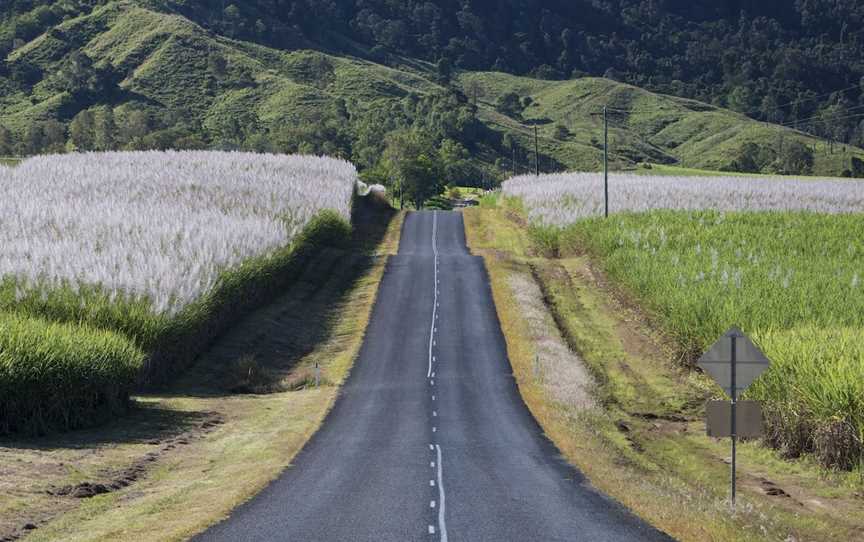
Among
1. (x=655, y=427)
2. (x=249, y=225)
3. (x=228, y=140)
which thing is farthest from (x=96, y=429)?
(x=228, y=140)

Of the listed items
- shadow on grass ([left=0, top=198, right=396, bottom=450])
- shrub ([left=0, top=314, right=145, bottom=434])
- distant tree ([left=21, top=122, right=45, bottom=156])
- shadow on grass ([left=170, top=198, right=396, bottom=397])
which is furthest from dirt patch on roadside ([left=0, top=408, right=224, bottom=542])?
distant tree ([left=21, top=122, right=45, bottom=156])

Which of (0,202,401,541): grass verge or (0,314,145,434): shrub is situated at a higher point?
(0,314,145,434): shrub

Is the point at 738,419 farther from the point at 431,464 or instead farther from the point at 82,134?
the point at 82,134

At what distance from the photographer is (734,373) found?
23953mm

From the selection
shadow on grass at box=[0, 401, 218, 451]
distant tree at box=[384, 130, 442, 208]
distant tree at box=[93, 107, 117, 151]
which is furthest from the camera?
distant tree at box=[93, 107, 117, 151]

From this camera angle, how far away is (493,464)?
29422mm

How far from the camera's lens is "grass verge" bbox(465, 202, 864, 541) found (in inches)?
987

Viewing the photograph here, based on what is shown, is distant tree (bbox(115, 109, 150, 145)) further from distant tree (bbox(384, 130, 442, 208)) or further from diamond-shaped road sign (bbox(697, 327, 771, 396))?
diamond-shaped road sign (bbox(697, 327, 771, 396))

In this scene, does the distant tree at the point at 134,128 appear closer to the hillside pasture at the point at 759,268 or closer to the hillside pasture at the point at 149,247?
the hillside pasture at the point at 149,247

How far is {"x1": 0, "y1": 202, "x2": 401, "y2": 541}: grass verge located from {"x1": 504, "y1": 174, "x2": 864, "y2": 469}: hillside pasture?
1426 centimetres

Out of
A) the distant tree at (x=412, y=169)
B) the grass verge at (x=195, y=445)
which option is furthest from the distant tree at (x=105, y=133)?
the grass verge at (x=195, y=445)

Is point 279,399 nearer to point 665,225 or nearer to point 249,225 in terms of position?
point 249,225

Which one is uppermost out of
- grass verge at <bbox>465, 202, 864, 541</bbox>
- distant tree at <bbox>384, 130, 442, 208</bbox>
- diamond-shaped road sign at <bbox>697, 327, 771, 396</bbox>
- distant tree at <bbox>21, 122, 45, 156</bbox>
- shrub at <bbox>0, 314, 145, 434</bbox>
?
distant tree at <bbox>21, 122, 45, 156</bbox>

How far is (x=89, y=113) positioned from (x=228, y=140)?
31475 millimetres
